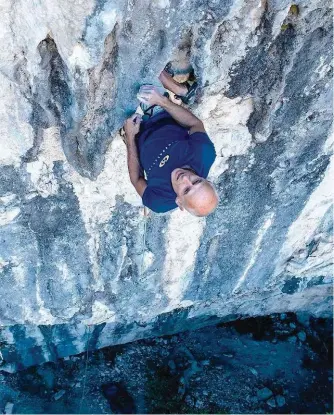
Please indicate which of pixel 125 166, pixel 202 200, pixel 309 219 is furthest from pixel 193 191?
pixel 309 219

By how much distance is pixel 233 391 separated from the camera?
5297mm

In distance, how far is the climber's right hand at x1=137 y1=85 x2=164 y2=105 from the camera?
7.07 ft

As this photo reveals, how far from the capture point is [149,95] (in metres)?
2.17

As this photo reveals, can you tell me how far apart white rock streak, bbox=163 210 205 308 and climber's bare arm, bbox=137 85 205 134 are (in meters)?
0.83

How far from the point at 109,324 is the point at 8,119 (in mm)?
2720

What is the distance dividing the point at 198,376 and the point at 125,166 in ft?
11.2

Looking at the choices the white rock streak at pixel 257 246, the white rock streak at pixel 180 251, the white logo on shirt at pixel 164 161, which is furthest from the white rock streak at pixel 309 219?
the white logo on shirt at pixel 164 161

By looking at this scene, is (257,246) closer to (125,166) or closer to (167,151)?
(125,166)

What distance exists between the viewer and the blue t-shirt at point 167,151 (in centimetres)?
233

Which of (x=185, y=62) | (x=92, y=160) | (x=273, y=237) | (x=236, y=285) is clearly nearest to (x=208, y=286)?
(x=236, y=285)

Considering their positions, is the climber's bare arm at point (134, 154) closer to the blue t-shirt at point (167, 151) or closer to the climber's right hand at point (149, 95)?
the blue t-shirt at point (167, 151)

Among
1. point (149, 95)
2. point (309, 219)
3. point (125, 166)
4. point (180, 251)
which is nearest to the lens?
point (149, 95)

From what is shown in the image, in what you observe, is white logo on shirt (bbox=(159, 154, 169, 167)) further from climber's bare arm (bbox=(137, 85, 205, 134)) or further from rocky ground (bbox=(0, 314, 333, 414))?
rocky ground (bbox=(0, 314, 333, 414))

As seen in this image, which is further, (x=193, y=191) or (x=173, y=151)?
(x=173, y=151)
